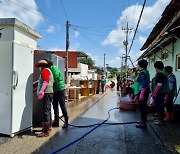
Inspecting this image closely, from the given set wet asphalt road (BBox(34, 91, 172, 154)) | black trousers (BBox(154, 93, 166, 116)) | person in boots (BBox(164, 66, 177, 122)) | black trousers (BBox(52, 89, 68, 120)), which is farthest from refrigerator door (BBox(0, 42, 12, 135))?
person in boots (BBox(164, 66, 177, 122))

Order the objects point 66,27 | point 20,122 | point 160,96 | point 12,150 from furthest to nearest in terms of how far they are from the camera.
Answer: point 66,27 < point 160,96 < point 20,122 < point 12,150

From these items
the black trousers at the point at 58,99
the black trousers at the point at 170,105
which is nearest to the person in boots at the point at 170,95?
the black trousers at the point at 170,105

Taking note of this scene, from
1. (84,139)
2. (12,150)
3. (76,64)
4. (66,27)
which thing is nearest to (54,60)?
(84,139)

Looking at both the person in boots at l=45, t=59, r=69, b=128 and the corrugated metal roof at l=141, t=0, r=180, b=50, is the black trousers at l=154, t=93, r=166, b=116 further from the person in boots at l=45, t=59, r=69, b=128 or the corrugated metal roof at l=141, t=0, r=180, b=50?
the corrugated metal roof at l=141, t=0, r=180, b=50

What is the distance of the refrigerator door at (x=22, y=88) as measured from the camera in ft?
17.9

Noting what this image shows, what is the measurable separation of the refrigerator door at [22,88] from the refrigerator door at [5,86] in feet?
0.35

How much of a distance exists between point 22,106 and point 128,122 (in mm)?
→ 3304

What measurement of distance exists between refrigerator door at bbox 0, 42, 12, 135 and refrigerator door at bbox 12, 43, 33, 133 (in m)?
0.11

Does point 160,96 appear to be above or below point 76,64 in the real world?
below

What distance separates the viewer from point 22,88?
5.74 metres

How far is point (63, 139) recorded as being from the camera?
214 inches

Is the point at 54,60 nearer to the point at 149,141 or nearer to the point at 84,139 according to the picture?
the point at 84,139

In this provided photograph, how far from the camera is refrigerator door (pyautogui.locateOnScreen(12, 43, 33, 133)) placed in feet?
17.9

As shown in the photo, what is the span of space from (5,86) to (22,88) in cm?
42
